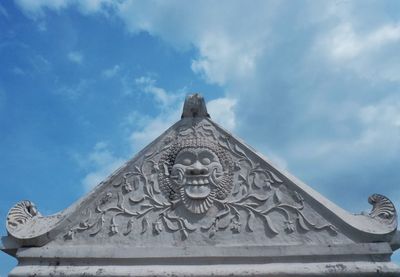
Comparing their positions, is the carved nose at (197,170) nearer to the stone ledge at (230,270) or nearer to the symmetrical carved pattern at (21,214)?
the stone ledge at (230,270)

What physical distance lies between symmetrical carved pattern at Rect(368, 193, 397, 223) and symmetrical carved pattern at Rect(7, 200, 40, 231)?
540 cm

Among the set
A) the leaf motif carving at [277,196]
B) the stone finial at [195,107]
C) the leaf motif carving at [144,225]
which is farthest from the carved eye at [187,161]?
the leaf motif carving at [277,196]

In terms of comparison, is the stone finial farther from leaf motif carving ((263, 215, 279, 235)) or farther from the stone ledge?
the stone ledge

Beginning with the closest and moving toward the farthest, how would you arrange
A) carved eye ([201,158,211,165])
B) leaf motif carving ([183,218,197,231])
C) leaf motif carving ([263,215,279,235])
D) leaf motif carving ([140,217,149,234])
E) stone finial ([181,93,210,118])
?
leaf motif carving ([263,215,279,235])
leaf motif carving ([183,218,197,231])
leaf motif carving ([140,217,149,234])
carved eye ([201,158,211,165])
stone finial ([181,93,210,118])

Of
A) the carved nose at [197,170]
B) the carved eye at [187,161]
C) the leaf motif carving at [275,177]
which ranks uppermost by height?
the carved eye at [187,161]

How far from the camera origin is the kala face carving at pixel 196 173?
19.7ft

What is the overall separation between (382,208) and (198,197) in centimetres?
276

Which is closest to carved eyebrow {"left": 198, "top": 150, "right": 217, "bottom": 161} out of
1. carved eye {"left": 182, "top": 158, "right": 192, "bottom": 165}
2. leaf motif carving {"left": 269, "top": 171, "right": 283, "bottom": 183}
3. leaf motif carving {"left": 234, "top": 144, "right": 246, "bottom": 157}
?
carved eye {"left": 182, "top": 158, "right": 192, "bottom": 165}

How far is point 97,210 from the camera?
244 inches

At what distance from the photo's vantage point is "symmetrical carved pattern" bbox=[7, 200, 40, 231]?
20.0ft

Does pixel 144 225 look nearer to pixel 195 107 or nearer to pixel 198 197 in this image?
pixel 198 197

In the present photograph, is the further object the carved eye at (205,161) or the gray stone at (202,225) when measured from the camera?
the carved eye at (205,161)

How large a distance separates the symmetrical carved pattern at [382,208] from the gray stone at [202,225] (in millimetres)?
14

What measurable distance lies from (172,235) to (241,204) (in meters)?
1.15
